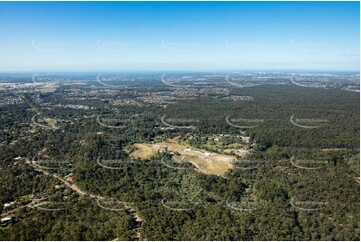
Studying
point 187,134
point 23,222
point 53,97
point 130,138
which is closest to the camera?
point 23,222

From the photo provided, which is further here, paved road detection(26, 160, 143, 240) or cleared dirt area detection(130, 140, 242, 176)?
cleared dirt area detection(130, 140, 242, 176)

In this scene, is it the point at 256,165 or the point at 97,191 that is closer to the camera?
the point at 97,191

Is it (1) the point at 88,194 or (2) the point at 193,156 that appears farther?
(2) the point at 193,156

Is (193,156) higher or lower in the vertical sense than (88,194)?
lower

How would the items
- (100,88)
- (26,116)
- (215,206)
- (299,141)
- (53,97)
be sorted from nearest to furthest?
1. (215,206)
2. (299,141)
3. (26,116)
4. (53,97)
5. (100,88)

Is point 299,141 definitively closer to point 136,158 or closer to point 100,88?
point 136,158

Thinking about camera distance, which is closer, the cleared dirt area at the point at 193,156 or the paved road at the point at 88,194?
the paved road at the point at 88,194

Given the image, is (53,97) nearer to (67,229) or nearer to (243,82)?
(243,82)

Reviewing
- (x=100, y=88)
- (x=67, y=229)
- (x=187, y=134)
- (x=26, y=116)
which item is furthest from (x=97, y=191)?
(x=100, y=88)
